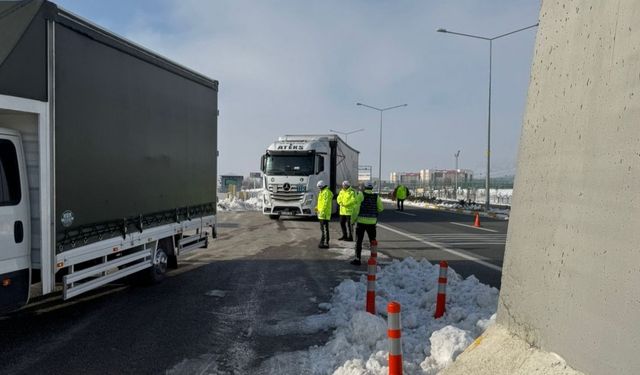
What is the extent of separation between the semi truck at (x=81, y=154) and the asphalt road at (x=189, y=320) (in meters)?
0.55

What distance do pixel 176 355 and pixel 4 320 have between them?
275 cm

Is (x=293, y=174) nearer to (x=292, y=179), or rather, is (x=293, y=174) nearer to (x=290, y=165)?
(x=292, y=179)

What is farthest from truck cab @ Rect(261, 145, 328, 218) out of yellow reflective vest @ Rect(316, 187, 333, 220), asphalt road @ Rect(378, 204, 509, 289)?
yellow reflective vest @ Rect(316, 187, 333, 220)

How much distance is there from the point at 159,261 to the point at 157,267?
11 cm

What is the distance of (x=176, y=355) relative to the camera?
5.33 meters

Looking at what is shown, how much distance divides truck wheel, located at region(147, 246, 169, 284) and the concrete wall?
19.9 feet

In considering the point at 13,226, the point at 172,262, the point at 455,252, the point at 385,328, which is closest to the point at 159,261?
the point at 172,262

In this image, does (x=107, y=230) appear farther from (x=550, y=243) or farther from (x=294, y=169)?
(x=294, y=169)

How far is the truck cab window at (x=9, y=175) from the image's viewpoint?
17.0ft

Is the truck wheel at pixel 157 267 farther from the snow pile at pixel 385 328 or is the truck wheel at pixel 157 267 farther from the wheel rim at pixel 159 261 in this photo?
the snow pile at pixel 385 328

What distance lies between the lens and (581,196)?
3.41 meters

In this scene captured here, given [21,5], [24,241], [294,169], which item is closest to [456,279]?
[24,241]

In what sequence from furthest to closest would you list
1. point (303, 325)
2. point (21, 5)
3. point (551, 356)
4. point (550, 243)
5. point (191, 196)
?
point (191, 196)
point (303, 325)
point (21, 5)
point (550, 243)
point (551, 356)

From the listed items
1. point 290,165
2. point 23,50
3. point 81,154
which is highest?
point 23,50
